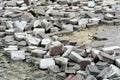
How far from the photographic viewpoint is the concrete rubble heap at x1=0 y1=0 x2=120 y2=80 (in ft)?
13.9

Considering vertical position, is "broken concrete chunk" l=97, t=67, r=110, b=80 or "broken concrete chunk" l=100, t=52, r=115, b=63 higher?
"broken concrete chunk" l=100, t=52, r=115, b=63

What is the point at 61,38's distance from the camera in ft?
16.7

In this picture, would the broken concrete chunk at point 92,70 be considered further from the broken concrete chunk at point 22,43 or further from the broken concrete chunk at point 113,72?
the broken concrete chunk at point 22,43

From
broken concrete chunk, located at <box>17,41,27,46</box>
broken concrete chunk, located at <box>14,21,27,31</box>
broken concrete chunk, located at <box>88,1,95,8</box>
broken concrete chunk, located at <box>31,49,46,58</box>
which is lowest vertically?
broken concrete chunk, located at <box>31,49,46,58</box>

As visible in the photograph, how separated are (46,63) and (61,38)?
2.57ft

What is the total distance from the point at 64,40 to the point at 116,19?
1379mm

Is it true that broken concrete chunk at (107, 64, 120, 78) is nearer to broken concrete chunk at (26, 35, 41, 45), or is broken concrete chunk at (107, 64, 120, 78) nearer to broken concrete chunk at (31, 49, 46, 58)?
broken concrete chunk at (31, 49, 46, 58)

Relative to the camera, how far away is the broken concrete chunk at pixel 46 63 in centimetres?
437

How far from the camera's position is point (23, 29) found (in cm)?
554

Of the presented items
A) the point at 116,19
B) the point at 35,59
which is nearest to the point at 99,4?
the point at 116,19

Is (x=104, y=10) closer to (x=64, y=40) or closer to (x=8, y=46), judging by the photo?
(x=64, y=40)

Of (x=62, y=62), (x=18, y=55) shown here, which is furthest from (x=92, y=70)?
(x=18, y=55)

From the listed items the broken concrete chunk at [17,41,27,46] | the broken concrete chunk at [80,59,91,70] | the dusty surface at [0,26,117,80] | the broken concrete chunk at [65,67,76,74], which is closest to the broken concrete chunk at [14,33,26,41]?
the broken concrete chunk at [17,41,27,46]

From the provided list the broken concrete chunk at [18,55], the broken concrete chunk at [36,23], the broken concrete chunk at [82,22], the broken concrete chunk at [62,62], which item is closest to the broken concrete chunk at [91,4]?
the broken concrete chunk at [82,22]
